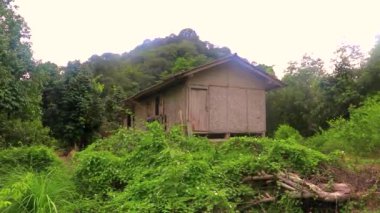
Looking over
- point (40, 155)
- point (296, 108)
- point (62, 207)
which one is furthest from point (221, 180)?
point (296, 108)

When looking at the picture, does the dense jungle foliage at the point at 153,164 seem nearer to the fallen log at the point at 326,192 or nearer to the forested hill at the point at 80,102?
the fallen log at the point at 326,192

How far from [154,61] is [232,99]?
26044 mm

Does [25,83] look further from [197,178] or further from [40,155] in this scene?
[197,178]

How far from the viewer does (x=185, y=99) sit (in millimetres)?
17250

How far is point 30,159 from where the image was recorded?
30.3 ft

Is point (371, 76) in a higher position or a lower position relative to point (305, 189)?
higher

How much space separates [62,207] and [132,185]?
110 cm

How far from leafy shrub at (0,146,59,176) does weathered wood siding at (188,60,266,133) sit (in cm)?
849

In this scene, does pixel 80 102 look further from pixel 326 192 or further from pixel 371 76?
pixel 326 192

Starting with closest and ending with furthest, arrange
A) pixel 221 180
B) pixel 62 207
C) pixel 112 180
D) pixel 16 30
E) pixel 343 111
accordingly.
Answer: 1. pixel 62 207
2. pixel 221 180
3. pixel 112 180
4. pixel 16 30
5. pixel 343 111

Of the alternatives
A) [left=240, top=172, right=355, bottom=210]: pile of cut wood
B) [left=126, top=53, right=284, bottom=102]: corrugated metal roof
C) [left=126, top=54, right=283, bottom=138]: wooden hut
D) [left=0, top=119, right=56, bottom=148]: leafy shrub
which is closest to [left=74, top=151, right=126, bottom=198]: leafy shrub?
[left=240, top=172, right=355, bottom=210]: pile of cut wood

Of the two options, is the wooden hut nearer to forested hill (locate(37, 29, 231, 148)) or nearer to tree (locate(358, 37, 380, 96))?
forested hill (locate(37, 29, 231, 148))

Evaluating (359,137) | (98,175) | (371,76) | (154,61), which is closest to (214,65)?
(359,137)

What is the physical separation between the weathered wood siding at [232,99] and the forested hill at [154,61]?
59.7 ft
